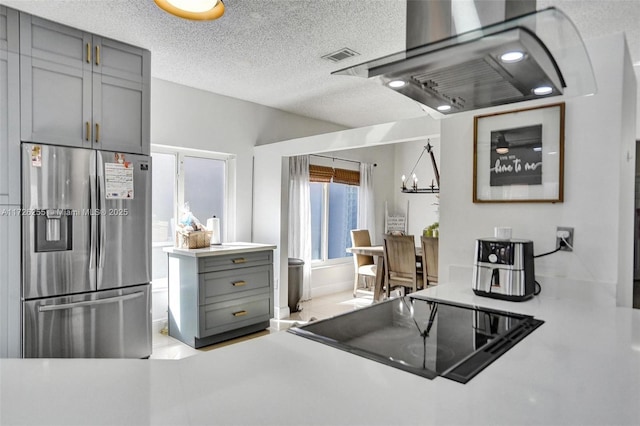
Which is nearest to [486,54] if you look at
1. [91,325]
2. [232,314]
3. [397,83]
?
[397,83]

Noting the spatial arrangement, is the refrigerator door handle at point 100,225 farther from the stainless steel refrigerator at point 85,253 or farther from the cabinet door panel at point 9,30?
the cabinet door panel at point 9,30

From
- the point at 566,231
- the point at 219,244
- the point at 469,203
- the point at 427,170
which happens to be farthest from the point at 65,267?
the point at 427,170

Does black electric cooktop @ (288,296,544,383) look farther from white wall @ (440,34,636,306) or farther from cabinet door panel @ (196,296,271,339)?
cabinet door panel @ (196,296,271,339)

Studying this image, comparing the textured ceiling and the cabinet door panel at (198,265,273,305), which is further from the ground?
the textured ceiling

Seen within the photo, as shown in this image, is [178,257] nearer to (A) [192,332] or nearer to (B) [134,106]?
(A) [192,332]

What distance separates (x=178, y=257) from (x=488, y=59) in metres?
3.20

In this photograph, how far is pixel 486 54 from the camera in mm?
1003

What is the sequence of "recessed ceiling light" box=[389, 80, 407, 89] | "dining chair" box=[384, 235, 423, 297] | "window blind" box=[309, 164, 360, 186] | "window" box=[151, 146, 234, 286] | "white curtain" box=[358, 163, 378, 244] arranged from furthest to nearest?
1. "white curtain" box=[358, 163, 378, 244]
2. "window blind" box=[309, 164, 360, 186]
3. "dining chair" box=[384, 235, 423, 297]
4. "window" box=[151, 146, 234, 286]
5. "recessed ceiling light" box=[389, 80, 407, 89]

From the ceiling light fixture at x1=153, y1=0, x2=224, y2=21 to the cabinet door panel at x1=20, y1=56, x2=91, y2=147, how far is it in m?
1.22

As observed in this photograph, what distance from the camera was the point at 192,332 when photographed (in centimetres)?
341

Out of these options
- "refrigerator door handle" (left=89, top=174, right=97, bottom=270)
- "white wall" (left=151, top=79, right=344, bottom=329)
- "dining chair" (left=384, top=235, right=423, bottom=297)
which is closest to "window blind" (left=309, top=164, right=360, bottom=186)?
"white wall" (left=151, top=79, right=344, bottom=329)

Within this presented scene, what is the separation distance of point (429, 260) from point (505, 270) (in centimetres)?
245

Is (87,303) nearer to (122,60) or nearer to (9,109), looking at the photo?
(9,109)

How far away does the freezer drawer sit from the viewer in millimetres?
2455
